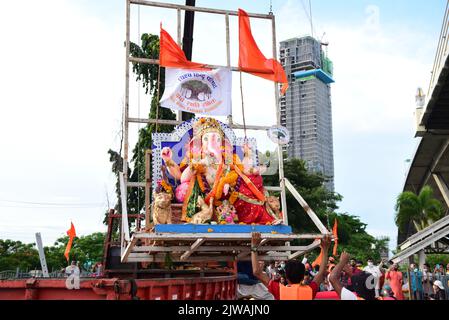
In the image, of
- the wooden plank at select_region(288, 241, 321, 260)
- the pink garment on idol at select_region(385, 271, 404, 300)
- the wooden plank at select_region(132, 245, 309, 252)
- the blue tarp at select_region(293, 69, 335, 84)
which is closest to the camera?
the wooden plank at select_region(132, 245, 309, 252)

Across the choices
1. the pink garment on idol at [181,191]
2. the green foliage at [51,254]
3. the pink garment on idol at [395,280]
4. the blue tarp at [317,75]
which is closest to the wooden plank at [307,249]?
the pink garment on idol at [181,191]

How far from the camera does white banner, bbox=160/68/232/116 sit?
9.51 meters

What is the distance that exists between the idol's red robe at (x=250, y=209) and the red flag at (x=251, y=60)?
2.54 metres

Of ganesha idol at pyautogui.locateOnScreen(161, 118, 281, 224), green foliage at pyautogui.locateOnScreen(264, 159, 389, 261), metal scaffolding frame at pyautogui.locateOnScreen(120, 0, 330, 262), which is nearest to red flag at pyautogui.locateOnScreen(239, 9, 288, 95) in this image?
metal scaffolding frame at pyautogui.locateOnScreen(120, 0, 330, 262)

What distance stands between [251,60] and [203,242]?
3.96m

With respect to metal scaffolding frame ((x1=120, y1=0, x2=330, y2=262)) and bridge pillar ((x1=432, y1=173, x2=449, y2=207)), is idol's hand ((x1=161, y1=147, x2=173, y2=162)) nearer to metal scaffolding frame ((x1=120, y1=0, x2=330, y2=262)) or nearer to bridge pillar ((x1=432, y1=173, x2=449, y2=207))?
metal scaffolding frame ((x1=120, y1=0, x2=330, y2=262))

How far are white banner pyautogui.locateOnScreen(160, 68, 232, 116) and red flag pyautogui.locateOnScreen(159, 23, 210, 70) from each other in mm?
122

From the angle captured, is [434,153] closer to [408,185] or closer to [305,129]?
Answer: [408,185]

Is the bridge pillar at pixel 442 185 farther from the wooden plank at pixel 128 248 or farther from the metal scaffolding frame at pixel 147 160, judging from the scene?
Result: the wooden plank at pixel 128 248

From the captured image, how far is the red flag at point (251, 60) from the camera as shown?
9.92 metres

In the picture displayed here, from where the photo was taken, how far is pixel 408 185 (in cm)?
4350
